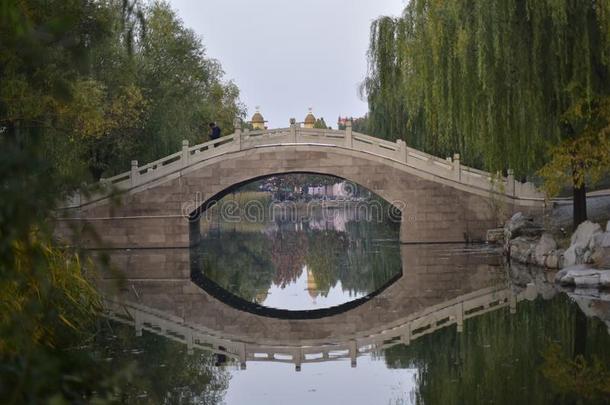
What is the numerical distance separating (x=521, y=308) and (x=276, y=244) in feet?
53.9

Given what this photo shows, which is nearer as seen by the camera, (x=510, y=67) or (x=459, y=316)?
(x=459, y=316)

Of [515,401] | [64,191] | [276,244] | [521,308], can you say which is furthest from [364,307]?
[276,244]

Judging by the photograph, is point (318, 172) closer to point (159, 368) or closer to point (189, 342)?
point (189, 342)

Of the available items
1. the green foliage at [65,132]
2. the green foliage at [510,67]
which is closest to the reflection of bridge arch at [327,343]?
the green foliage at [65,132]

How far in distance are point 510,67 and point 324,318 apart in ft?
13.5

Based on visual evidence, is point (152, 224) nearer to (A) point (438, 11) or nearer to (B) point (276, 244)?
(B) point (276, 244)

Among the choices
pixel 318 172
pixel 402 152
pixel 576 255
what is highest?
pixel 402 152

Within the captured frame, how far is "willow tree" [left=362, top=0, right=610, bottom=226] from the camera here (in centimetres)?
1211

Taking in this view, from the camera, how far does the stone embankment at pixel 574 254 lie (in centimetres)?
1191

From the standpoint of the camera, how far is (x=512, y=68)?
41.0ft

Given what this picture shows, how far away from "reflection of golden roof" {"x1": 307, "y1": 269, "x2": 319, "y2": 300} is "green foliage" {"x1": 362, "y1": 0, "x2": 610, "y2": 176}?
327 cm

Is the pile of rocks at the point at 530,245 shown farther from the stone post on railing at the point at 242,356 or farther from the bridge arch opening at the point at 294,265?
the stone post on railing at the point at 242,356

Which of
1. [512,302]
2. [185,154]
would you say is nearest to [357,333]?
[512,302]

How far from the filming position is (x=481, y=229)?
70.8ft
